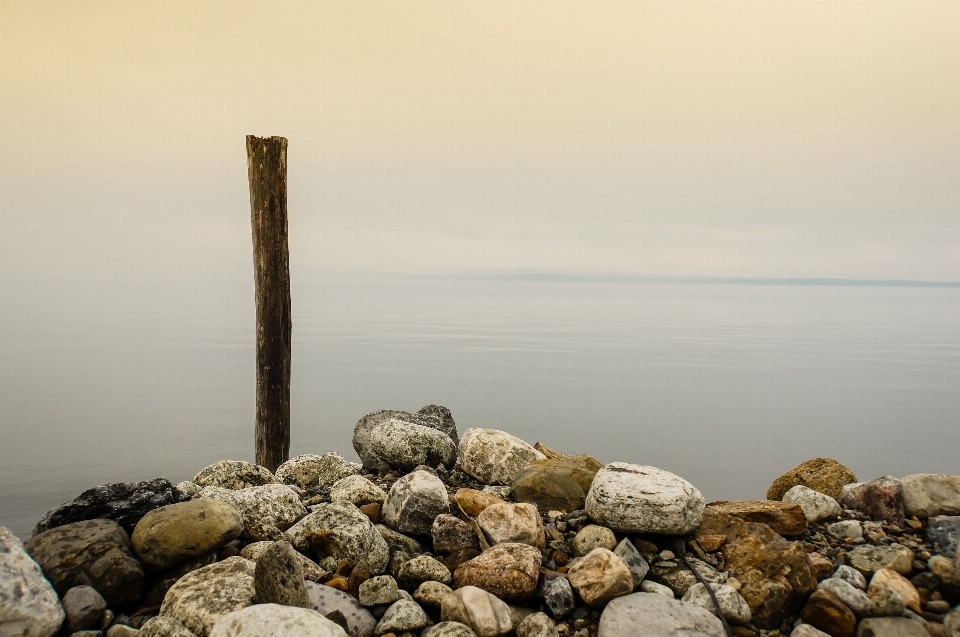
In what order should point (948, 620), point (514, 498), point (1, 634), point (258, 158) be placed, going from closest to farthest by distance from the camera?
point (1, 634), point (948, 620), point (514, 498), point (258, 158)

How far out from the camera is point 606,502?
5.18 m

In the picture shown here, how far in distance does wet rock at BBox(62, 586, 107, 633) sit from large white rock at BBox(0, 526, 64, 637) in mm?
82

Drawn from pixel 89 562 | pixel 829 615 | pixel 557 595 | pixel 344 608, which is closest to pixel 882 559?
pixel 829 615

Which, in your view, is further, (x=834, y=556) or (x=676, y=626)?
(x=834, y=556)

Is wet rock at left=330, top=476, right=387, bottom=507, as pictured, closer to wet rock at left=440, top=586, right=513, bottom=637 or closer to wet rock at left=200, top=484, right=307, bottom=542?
wet rock at left=200, top=484, right=307, bottom=542

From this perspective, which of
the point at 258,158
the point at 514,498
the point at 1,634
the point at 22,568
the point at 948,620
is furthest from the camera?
the point at 258,158

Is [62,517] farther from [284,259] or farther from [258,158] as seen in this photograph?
[258,158]

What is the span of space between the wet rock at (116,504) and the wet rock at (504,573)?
2491mm

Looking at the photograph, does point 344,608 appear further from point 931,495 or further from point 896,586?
point 931,495

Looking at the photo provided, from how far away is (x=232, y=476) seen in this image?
6.52 m

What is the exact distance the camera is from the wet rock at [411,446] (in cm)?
671

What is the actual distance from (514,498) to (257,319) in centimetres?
416

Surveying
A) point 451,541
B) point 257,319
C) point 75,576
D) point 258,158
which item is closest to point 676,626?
point 451,541

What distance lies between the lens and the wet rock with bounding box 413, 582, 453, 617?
432cm
